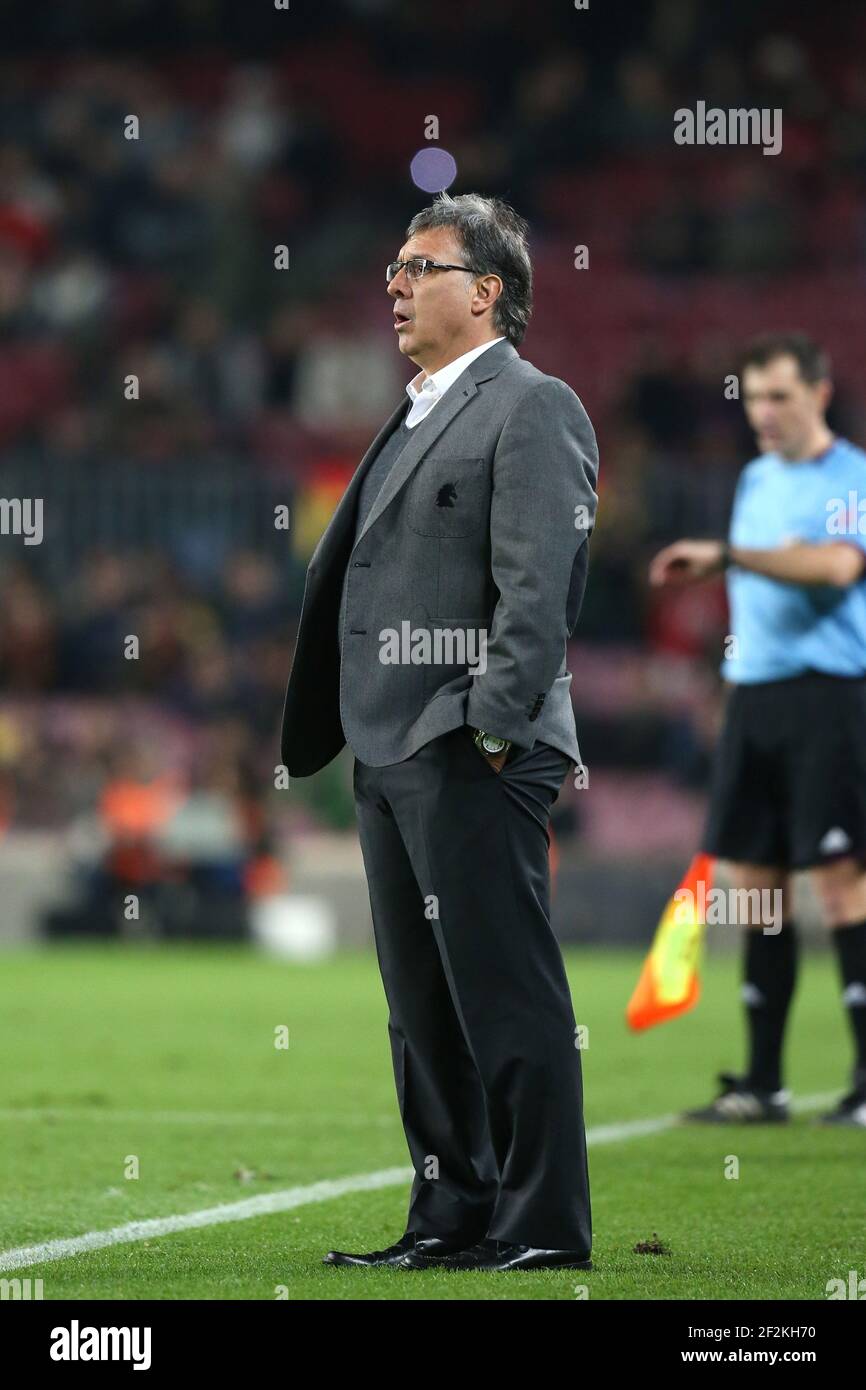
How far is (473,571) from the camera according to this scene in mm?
4699

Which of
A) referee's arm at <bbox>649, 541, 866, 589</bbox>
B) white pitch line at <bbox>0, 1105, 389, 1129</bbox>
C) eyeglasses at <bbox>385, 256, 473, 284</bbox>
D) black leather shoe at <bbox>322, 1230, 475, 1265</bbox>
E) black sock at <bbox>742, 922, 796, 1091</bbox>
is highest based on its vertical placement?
eyeglasses at <bbox>385, 256, 473, 284</bbox>

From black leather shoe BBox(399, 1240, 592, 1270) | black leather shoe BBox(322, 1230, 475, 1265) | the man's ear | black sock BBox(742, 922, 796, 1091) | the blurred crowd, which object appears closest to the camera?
black leather shoe BBox(399, 1240, 592, 1270)

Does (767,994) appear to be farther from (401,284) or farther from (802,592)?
(401,284)

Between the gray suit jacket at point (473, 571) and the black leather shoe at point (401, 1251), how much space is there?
3.16ft

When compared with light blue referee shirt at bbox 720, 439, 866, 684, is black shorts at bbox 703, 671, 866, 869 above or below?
below

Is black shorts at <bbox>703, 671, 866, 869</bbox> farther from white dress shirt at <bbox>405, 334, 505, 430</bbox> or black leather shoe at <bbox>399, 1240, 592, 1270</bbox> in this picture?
black leather shoe at <bbox>399, 1240, 592, 1270</bbox>

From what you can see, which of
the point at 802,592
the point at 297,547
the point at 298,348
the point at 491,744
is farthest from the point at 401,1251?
the point at 298,348

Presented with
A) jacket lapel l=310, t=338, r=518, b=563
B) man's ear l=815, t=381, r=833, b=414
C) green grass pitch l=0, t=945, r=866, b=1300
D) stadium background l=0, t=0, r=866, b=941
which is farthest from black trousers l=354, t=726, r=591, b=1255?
stadium background l=0, t=0, r=866, b=941

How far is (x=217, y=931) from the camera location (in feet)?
50.5

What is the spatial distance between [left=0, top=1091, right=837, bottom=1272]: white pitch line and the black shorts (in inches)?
46.5

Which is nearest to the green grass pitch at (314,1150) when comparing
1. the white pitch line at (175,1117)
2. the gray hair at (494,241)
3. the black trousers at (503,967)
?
the white pitch line at (175,1117)

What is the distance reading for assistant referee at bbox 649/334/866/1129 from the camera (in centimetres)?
744

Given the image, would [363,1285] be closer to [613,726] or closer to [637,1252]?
[637,1252]

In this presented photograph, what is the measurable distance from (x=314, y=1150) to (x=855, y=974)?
195 centimetres
